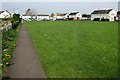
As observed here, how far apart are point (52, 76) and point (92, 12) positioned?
3909 inches

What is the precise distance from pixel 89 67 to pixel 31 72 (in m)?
2.32

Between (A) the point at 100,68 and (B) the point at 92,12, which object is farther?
(B) the point at 92,12

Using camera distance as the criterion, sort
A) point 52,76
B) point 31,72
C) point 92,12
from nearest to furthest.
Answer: point 52,76 < point 31,72 < point 92,12

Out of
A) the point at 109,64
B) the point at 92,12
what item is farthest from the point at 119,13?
the point at 109,64

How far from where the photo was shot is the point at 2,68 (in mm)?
5945

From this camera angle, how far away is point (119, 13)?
286 ft

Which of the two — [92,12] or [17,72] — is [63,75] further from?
[92,12]

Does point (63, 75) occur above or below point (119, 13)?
below

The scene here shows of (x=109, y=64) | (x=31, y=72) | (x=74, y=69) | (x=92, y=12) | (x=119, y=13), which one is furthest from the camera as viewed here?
(x=92, y=12)

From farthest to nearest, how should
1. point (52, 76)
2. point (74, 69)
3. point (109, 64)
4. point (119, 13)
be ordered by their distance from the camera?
point (119, 13), point (109, 64), point (74, 69), point (52, 76)

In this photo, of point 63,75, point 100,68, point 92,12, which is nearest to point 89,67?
point 100,68

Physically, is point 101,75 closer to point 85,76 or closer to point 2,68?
point 85,76

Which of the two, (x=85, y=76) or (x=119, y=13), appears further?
(x=119, y=13)

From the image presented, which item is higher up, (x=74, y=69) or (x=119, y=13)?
(x=119, y=13)
